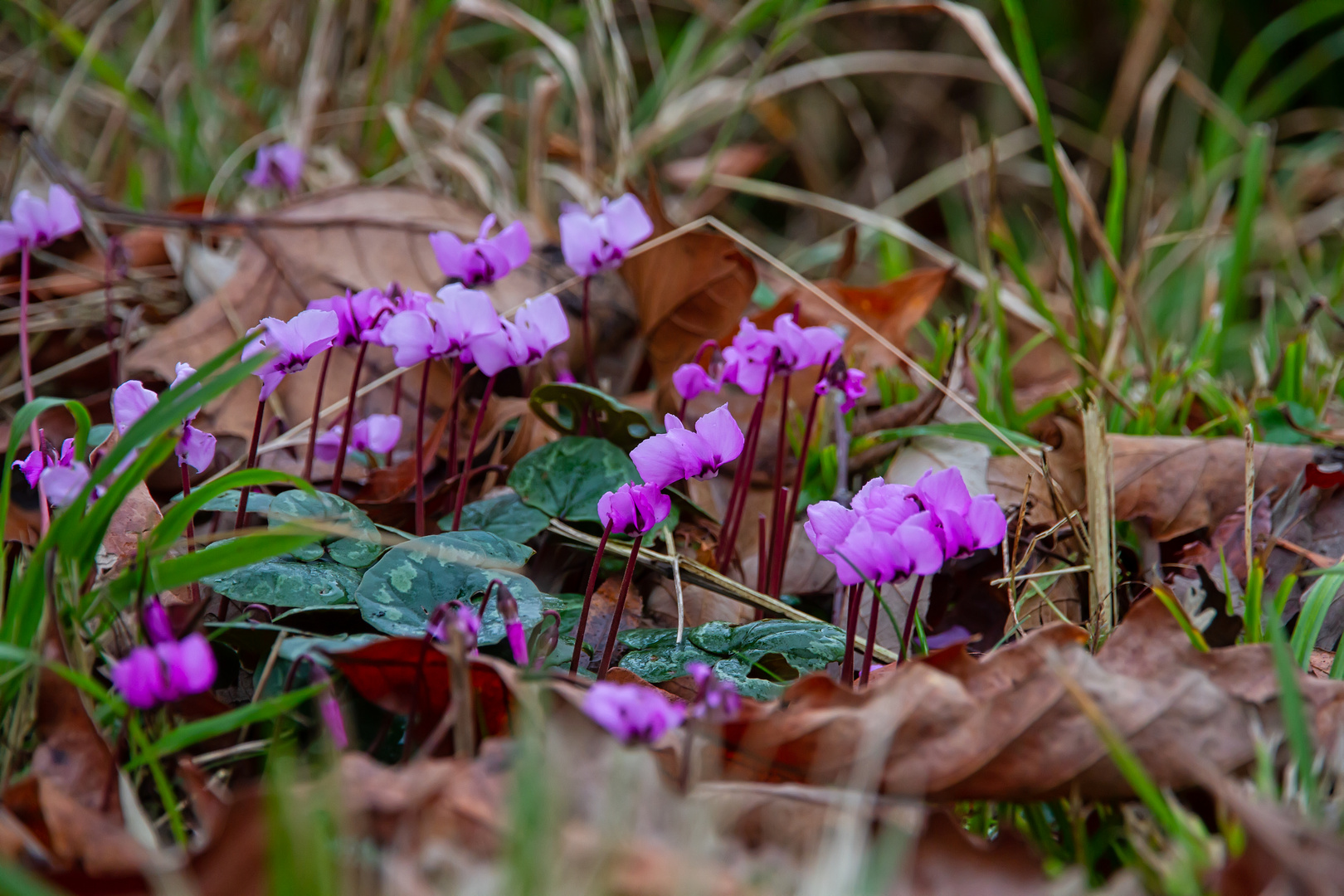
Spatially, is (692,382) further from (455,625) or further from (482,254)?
(455,625)

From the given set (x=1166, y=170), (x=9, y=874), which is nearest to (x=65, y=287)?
(x=9, y=874)

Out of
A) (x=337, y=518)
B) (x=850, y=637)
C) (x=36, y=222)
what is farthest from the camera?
(x=36, y=222)

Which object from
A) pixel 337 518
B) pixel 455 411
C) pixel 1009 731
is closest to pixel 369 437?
pixel 455 411

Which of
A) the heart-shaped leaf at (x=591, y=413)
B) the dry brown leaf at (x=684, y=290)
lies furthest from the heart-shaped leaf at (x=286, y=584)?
the dry brown leaf at (x=684, y=290)

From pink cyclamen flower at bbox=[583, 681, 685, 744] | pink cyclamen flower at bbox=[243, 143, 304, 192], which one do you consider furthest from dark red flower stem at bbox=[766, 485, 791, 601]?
pink cyclamen flower at bbox=[243, 143, 304, 192]

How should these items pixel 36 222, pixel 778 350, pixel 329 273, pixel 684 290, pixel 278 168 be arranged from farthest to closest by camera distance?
pixel 278 168 < pixel 329 273 < pixel 684 290 < pixel 36 222 < pixel 778 350

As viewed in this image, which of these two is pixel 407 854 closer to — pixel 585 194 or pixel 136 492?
pixel 136 492
